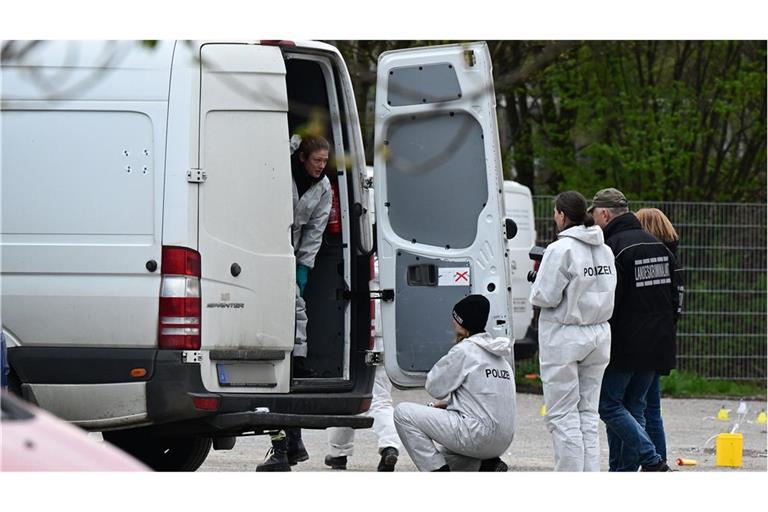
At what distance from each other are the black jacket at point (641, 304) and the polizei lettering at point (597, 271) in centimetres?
59

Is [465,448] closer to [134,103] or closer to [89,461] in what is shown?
[134,103]

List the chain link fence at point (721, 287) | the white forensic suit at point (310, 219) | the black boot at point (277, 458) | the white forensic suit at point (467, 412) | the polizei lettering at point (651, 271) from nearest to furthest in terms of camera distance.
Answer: the white forensic suit at point (467, 412) → the white forensic suit at point (310, 219) → the black boot at point (277, 458) → the polizei lettering at point (651, 271) → the chain link fence at point (721, 287)

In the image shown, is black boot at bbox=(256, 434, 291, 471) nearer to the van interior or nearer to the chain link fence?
the van interior

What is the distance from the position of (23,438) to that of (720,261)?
44.7ft

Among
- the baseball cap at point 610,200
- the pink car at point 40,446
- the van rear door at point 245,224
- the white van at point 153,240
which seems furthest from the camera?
the baseball cap at point 610,200

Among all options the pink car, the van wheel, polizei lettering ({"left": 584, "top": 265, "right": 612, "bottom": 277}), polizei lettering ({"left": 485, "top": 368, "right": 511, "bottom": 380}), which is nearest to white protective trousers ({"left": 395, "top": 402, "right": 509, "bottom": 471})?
polizei lettering ({"left": 485, "top": 368, "right": 511, "bottom": 380})

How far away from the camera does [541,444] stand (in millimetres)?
11875

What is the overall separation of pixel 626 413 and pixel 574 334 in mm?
854

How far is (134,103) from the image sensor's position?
775 cm

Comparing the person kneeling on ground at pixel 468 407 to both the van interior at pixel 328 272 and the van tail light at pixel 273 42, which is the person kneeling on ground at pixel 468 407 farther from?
the van tail light at pixel 273 42

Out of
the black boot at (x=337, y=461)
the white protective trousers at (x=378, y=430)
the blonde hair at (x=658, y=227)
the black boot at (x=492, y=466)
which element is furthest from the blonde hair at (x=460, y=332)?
the blonde hair at (x=658, y=227)

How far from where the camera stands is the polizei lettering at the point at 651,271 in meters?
9.38

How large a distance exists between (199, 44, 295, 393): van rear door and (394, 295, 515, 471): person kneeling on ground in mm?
831

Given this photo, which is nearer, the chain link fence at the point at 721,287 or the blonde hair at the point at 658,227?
the blonde hair at the point at 658,227
